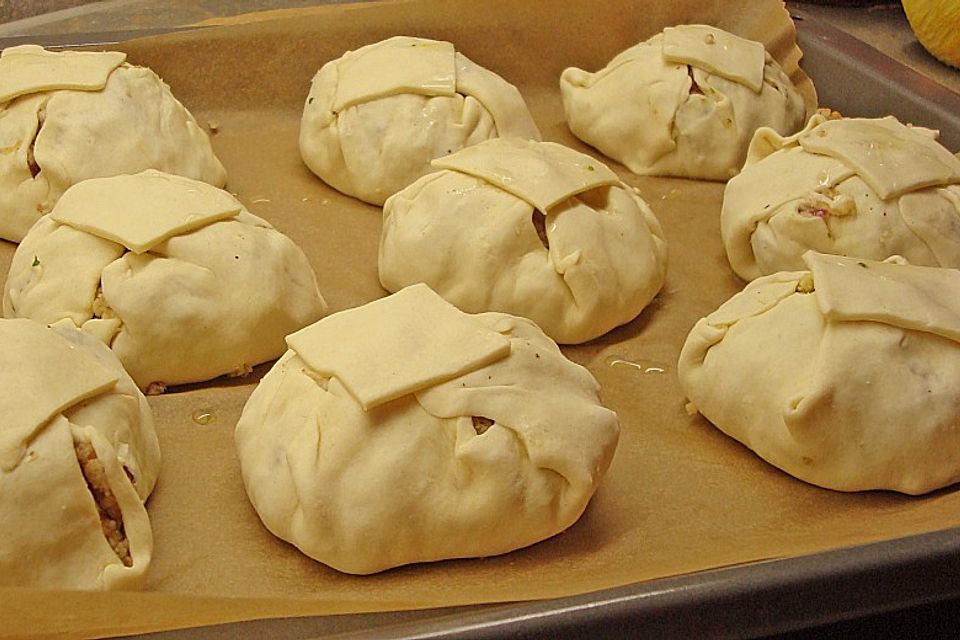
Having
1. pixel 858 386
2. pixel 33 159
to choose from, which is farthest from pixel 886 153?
pixel 33 159

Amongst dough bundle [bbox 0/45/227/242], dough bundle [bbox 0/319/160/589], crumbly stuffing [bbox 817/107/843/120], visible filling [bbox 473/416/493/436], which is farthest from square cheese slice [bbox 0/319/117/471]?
crumbly stuffing [bbox 817/107/843/120]

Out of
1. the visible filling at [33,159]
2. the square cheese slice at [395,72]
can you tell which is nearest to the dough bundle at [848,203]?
the square cheese slice at [395,72]

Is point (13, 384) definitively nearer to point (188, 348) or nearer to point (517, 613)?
point (188, 348)

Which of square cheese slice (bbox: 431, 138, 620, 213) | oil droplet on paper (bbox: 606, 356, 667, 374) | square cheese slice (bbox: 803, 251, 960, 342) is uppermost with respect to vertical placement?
square cheese slice (bbox: 803, 251, 960, 342)

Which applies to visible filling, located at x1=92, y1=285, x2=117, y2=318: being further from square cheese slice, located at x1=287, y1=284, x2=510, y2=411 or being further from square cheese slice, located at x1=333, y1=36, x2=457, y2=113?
square cheese slice, located at x1=333, y1=36, x2=457, y2=113

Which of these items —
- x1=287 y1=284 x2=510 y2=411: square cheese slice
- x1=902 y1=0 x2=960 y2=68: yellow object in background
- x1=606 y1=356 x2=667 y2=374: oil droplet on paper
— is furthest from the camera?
x1=902 y1=0 x2=960 y2=68: yellow object in background

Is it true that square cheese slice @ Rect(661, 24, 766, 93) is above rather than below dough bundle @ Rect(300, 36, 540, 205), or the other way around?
above
